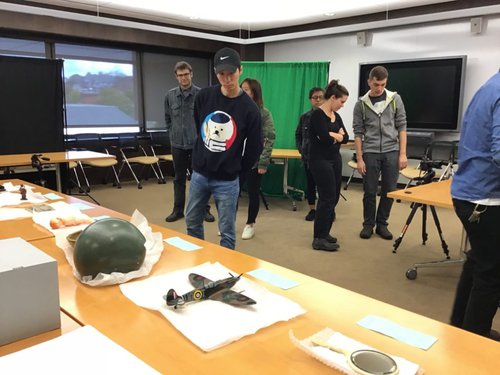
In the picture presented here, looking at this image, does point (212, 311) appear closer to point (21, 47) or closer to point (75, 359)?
point (75, 359)

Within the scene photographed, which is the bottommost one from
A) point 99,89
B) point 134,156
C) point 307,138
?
point 134,156

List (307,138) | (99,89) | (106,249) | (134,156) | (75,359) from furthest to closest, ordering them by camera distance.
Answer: (134,156) < (99,89) < (307,138) < (106,249) < (75,359)

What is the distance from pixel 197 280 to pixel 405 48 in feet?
20.3

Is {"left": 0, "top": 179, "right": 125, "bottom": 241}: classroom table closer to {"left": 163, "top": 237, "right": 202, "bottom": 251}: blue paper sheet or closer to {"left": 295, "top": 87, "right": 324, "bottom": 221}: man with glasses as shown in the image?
{"left": 163, "top": 237, "right": 202, "bottom": 251}: blue paper sheet

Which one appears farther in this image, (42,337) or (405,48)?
(405,48)

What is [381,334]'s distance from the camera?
1.08 metres

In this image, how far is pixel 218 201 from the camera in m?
2.50

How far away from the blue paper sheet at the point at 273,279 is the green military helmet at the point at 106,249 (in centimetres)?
39

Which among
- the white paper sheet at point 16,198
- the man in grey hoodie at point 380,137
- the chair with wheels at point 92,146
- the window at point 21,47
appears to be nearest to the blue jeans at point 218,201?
the white paper sheet at point 16,198

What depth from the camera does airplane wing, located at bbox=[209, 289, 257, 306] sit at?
1187mm

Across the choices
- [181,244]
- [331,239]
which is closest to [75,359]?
[181,244]

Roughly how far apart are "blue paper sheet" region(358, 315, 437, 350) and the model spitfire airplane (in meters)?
0.31

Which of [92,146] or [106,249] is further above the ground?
[106,249]

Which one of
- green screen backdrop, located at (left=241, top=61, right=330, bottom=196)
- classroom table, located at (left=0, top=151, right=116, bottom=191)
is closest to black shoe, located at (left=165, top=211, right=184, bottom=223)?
classroom table, located at (left=0, top=151, right=116, bottom=191)
